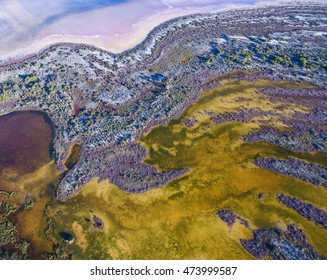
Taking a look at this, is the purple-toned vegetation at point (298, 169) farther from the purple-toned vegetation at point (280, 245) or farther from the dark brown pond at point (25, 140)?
the dark brown pond at point (25, 140)

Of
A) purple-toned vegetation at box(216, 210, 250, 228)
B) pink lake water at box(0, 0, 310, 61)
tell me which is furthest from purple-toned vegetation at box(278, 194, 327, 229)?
pink lake water at box(0, 0, 310, 61)

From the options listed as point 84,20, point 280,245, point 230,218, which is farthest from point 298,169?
point 84,20

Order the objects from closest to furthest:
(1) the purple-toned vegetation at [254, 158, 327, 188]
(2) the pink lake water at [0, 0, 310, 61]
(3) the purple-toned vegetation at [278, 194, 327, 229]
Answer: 1. (3) the purple-toned vegetation at [278, 194, 327, 229]
2. (1) the purple-toned vegetation at [254, 158, 327, 188]
3. (2) the pink lake water at [0, 0, 310, 61]

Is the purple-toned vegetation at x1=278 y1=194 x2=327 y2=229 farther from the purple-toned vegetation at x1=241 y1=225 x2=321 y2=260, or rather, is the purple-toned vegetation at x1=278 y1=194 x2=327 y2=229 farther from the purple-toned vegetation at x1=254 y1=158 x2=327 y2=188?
the purple-toned vegetation at x1=254 y1=158 x2=327 y2=188

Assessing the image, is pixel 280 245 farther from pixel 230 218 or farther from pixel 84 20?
pixel 84 20

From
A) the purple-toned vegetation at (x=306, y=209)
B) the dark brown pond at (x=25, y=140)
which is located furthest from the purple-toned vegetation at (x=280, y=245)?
the dark brown pond at (x=25, y=140)

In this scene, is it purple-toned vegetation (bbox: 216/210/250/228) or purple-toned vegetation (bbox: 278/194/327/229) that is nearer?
purple-toned vegetation (bbox: 216/210/250/228)
